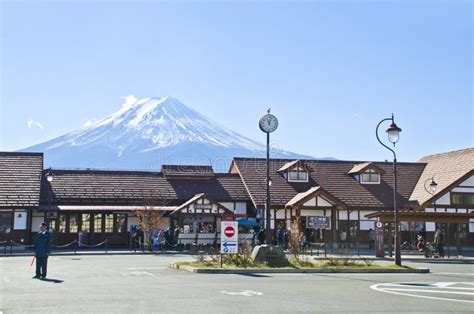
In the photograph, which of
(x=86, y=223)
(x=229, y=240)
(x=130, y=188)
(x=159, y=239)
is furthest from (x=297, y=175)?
(x=229, y=240)

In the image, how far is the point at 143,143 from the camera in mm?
170125

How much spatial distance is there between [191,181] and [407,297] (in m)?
29.5

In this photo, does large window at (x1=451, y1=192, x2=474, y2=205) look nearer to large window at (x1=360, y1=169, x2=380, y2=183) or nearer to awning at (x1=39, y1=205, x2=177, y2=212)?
large window at (x1=360, y1=169, x2=380, y2=183)

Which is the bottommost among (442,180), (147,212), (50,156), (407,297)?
(407,297)

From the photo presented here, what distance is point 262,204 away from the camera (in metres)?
38.6

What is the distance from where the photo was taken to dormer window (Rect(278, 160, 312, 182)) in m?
42.1

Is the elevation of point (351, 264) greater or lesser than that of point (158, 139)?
lesser

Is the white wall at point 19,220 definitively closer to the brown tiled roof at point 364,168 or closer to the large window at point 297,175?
the large window at point 297,175

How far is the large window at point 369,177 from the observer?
43.2 meters

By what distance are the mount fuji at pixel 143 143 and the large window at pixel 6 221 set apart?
108 m

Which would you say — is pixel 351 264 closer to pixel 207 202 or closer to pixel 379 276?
pixel 379 276

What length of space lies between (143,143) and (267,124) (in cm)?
15122

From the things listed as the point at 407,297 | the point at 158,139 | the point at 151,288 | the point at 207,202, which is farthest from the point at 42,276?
the point at 158,139

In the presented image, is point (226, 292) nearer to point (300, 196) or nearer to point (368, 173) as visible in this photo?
point (300, 196)
